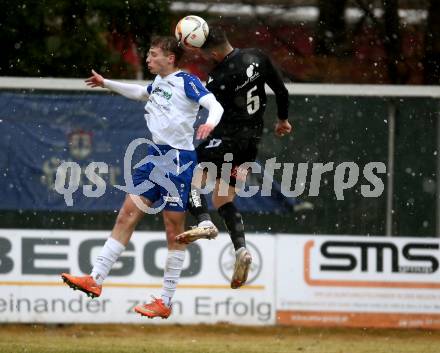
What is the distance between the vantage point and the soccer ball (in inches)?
358

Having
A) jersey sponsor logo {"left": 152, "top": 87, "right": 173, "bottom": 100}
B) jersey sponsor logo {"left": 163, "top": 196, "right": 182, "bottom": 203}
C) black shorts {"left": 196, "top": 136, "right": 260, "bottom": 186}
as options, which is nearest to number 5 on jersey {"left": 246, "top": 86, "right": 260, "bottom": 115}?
black shorts {"left": 196, "top": 136, "right": 260, "bottom": 186}

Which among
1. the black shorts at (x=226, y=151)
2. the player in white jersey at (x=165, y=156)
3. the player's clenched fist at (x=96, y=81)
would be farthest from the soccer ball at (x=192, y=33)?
the black shorts at (x=226, y=151)

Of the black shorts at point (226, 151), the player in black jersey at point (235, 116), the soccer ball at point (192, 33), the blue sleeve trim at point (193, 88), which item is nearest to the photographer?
the blue sleeve trim at point (193, 88)

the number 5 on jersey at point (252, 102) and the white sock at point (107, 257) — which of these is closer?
the white sock at point (107, 257)

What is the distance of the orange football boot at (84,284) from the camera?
884 centimetres

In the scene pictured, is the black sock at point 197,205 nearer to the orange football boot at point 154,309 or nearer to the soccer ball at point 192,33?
the orange football boot at point 154,309

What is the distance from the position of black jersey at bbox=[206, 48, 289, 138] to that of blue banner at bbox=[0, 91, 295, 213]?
149 inches

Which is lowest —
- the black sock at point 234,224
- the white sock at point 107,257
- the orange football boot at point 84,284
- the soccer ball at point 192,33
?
the orange football boot at point 84,284

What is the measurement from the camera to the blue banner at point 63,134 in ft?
43.3

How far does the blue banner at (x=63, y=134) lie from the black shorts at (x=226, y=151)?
368 centimetres

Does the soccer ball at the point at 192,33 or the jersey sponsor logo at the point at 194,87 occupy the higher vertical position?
the soccer ball at the point at 192,33

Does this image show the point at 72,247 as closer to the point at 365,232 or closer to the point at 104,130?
the point at 104,130

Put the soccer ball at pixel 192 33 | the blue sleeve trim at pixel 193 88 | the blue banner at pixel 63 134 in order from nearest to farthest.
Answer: the blue sleeve trim at pixel 193 88, the soccer ball at pixel 192 33, the blue banner at pixel 63 134

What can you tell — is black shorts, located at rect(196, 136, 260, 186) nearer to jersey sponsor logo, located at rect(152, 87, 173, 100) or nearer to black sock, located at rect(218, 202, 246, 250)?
black sock, located at rect(218, 202, 246, 250)
